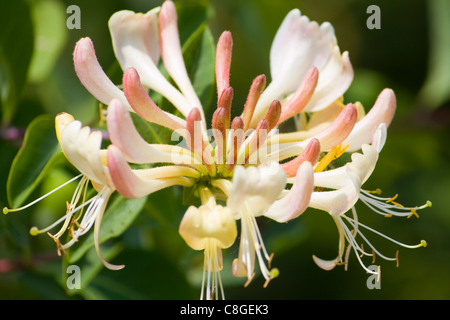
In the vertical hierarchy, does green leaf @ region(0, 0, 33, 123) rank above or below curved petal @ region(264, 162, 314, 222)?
above

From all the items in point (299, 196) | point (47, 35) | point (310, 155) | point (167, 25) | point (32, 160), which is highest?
point (47, 35)

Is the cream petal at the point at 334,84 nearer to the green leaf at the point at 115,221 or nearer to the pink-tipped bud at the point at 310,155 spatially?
the pink-tipped bud at the point at 310,155

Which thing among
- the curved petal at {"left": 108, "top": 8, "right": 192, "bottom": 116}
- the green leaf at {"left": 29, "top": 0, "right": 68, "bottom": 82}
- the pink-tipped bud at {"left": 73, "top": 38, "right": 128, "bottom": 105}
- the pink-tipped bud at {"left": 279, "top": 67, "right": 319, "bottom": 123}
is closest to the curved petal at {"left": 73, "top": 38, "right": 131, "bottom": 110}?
the pink-tipped bud at {"left": 73, "top": 38, "right": 128, "bottom": 105}

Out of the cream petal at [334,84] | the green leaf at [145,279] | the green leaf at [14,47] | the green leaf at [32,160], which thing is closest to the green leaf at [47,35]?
the green leaf at [14,47]

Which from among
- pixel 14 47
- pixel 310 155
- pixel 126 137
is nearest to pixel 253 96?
pixel 310 155

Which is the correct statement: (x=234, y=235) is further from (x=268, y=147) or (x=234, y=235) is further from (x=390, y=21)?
(x=390, y=21)

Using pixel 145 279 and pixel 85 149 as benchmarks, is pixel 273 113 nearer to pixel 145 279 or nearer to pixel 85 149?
pixel 85 149

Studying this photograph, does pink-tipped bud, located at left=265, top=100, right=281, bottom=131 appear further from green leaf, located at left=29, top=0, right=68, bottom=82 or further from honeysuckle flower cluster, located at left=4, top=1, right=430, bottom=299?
green leaf, located at left=29, top=0, right=68, bottom=82
